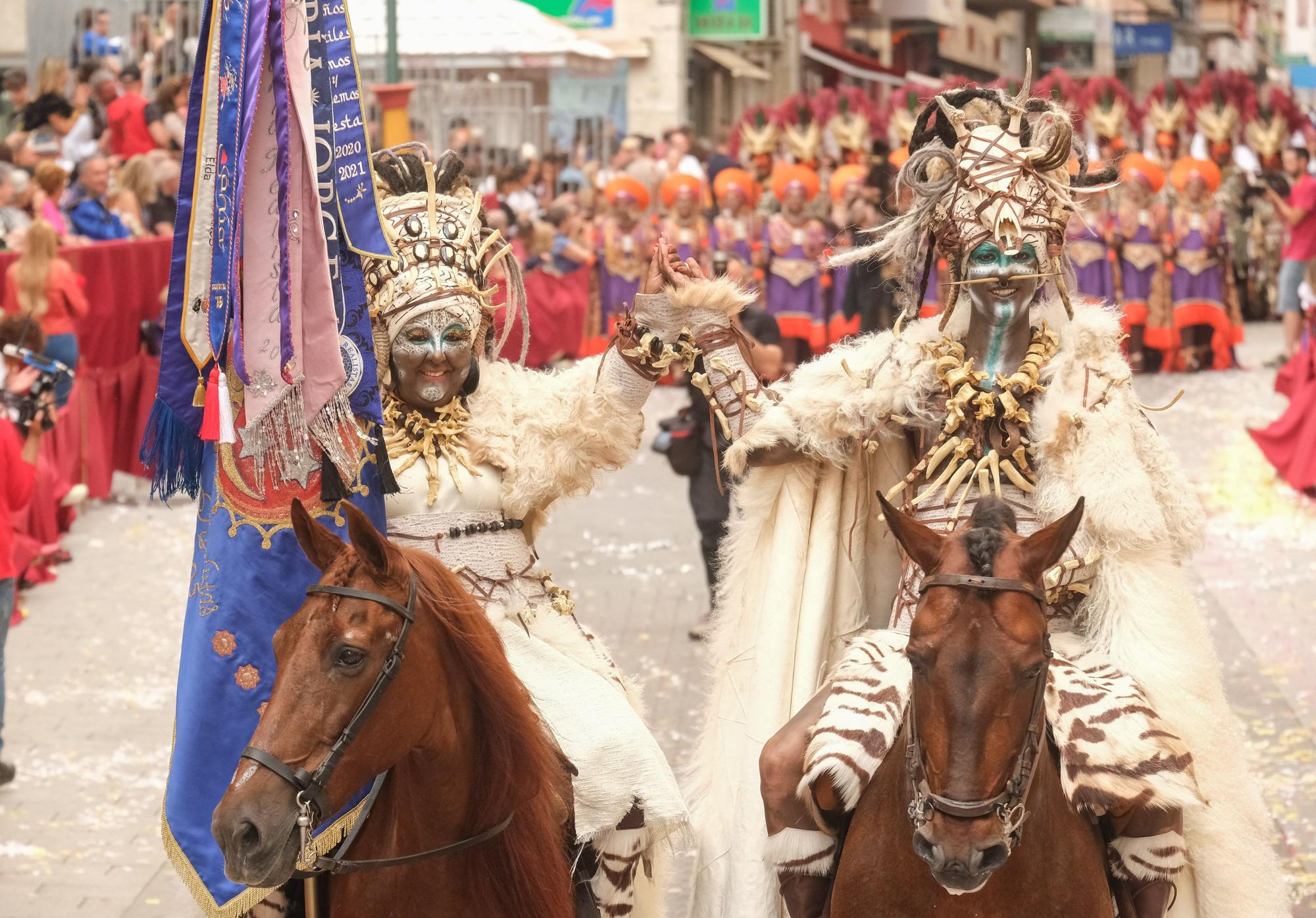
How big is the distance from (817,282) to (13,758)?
11.2 m

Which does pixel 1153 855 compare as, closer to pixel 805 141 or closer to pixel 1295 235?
pixel 1295 235

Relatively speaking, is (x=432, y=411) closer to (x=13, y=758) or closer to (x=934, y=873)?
(x=934, y=873)

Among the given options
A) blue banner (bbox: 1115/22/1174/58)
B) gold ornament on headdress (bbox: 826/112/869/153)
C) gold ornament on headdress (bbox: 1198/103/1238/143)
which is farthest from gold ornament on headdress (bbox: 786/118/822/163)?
blue banner (bbox: 1115/22/1174/58)

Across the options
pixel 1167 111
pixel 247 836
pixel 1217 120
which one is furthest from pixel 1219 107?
pixel 247 836

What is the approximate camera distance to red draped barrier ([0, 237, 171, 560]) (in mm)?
11898

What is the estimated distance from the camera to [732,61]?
33.3m

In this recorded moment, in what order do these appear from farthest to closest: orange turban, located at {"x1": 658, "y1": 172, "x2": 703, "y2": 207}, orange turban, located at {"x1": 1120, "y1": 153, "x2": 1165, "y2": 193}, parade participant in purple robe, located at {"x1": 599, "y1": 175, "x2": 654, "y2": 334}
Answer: orange turban, located at {"x1": 1120, "y1": 153, "x2": 1165, "y2": 193} < parade participant in purple robe, located at {"x1": 599, "y1": 175, "x2": 654, "y2": 334} < orange turban, located at {"x1": 658, "y1": 172, "x2": 703, "y2": 207}

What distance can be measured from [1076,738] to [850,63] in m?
36.5

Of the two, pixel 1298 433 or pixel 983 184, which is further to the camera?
pixel 1298 433

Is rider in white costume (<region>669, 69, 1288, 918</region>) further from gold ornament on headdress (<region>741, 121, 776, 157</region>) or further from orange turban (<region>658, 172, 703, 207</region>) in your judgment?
gold ornament on headdress (<region>741, 121, 776, 157</region>)

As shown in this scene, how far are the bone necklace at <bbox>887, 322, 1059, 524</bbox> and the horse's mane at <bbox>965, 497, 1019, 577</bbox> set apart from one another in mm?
967

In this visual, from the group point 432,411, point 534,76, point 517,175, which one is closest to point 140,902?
point 432,411

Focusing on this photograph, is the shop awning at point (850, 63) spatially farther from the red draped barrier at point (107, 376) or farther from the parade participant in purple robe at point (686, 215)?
the red draped barrier at point (107, 376)

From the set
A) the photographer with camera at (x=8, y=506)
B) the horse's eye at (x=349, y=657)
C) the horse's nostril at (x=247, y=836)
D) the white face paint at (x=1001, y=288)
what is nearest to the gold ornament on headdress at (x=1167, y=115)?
the photographer with camera at (x=8, y=506)
